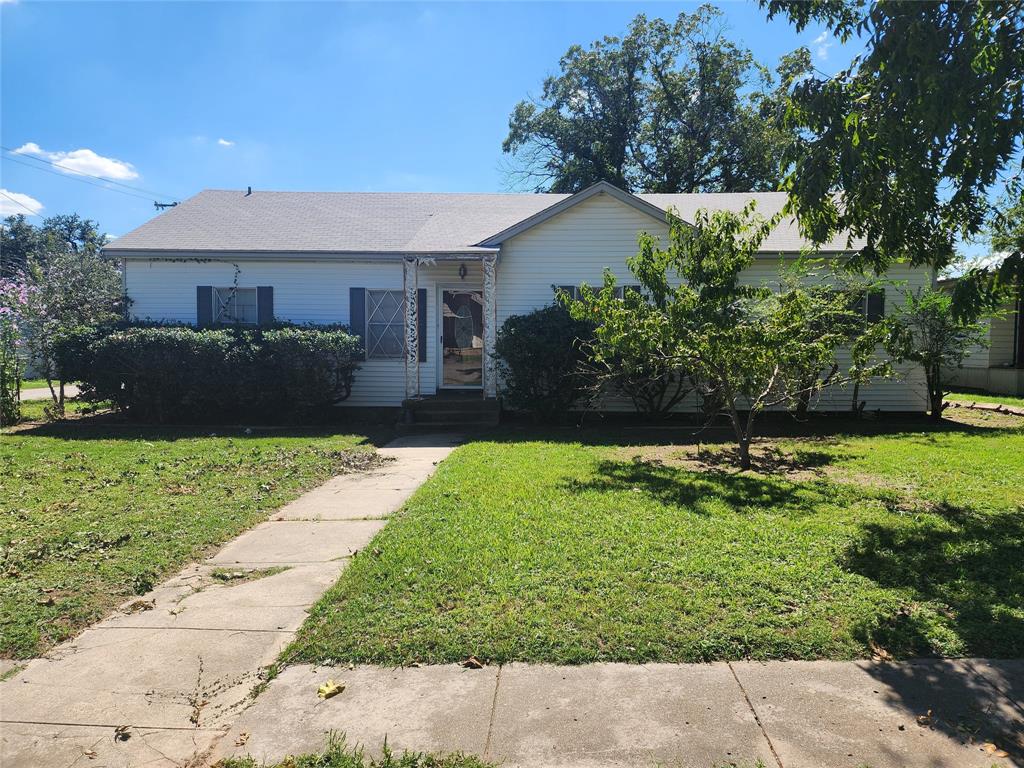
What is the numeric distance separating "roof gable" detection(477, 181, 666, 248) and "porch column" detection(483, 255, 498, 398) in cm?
46

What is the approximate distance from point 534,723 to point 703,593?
1.73 meters

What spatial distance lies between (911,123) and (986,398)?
624 inches

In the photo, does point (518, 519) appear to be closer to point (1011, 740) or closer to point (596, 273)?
point (1011, 740)

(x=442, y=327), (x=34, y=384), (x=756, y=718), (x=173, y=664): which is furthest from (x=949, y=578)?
(x=34, y=384)

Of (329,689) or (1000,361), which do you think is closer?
(329,689)

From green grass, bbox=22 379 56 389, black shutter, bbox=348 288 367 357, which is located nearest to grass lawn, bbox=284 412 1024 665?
black shutter, bbox=348 288 367 357

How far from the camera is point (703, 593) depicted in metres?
4.36

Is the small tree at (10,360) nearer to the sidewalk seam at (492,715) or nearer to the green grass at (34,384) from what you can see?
the green grass at (34,384)

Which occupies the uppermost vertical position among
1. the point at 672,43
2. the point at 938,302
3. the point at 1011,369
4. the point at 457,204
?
the point at 672,43

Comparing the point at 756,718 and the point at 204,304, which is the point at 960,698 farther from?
the point at 204,304

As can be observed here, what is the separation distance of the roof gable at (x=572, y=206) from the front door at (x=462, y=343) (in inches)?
67.2

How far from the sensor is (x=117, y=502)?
7.03m

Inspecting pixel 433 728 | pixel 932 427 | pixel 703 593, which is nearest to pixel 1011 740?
pixel 703 593

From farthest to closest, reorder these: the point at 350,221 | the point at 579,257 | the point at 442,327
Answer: the point at 350,221
the point at 442,327
the point at 579,257
